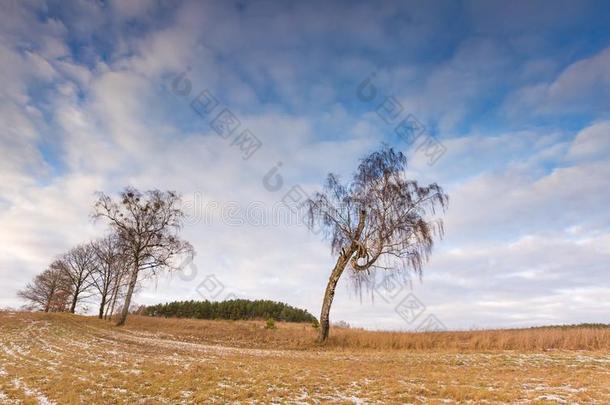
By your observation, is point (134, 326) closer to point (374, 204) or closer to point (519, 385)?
point (374, 204)

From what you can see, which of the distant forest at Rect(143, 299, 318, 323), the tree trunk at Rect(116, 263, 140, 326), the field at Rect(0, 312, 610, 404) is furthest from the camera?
the distant forest at Rect(143, 299, 318, 323)

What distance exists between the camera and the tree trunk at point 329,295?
22.2 m

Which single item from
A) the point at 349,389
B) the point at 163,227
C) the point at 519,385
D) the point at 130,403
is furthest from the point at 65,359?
the point at 163,227

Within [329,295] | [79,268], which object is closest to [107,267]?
[79,268]

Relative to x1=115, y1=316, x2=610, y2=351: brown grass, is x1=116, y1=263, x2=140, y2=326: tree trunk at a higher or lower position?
higher

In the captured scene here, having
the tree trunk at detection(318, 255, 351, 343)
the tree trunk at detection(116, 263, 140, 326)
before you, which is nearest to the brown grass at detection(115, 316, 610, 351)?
the tree trunk at detection(318, 255, 351, 343)

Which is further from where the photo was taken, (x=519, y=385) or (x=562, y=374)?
(x=562, y=374)

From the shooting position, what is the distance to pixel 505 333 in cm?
2014

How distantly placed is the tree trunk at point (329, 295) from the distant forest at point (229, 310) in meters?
40.8

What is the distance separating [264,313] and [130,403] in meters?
57.3

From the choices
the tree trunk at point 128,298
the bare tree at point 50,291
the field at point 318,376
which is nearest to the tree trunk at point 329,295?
the field at point 318,376

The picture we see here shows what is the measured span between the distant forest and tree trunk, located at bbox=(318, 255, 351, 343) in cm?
4076

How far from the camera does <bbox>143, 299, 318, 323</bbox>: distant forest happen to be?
62750 millimetres

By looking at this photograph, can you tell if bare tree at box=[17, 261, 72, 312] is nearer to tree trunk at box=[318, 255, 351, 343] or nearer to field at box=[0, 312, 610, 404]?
field at box=[0, 312, 610, 404]
